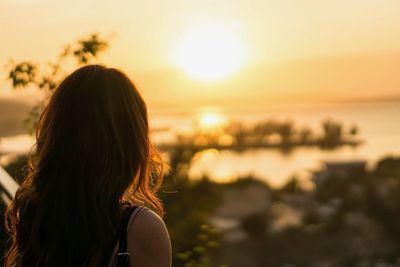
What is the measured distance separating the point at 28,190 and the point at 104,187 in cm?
25

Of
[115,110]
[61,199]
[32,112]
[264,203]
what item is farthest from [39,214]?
[264,203]

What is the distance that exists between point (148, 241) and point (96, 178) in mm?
169

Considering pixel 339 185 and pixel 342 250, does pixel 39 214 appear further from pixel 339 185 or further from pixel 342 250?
pixel 339 185

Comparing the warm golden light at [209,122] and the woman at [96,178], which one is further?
the warm golden light at [209,122]

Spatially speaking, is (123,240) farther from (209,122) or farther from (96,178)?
(209,122)

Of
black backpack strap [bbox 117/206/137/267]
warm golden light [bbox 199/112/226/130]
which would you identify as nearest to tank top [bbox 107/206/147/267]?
black backpack strap [bbox 117/206/137/267]

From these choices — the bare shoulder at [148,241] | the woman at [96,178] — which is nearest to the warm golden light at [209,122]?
the woman at [96,178]

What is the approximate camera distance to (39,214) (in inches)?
61.3

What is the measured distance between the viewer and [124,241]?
56.3 inches

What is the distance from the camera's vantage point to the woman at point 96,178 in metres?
1.43

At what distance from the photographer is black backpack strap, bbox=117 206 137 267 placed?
1.41 meters

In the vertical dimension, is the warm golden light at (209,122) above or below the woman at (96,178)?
above

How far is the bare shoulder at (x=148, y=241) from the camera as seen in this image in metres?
1.41

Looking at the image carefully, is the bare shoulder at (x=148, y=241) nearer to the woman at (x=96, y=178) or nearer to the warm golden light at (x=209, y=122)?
the woman at (x=96, y=178)
